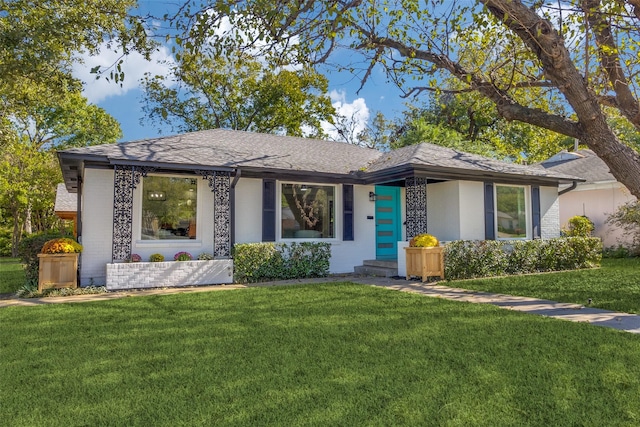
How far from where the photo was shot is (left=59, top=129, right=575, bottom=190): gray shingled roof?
960 cm

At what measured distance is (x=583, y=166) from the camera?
64.8ft

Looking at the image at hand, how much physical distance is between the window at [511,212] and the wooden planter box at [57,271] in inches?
443

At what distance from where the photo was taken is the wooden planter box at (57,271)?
8523 millimetres

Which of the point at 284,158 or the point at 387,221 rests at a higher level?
the point at 284,158

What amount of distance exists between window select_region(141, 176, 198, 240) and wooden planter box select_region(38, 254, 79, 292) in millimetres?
1664

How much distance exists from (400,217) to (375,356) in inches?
359

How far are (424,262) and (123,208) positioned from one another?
22.9 feet

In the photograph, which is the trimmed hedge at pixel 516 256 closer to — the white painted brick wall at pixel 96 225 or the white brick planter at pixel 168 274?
the white brick planter at pixel 168 274

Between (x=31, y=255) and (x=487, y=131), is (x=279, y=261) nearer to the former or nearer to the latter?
(x=31, y=255)

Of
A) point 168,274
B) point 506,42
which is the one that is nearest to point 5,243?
point 168,274

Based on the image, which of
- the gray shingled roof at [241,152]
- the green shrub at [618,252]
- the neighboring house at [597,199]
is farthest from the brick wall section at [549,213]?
the gray shingled roof at [241,152]

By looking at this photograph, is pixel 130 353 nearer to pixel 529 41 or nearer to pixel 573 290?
pixel 529 41

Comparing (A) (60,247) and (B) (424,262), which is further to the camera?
(B) (424,262)

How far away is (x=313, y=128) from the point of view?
85.5 ft
